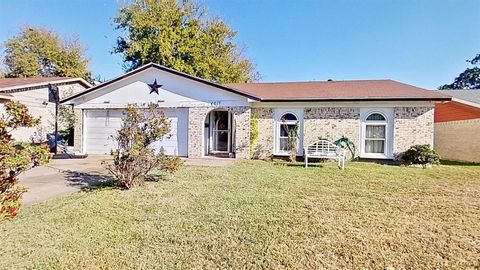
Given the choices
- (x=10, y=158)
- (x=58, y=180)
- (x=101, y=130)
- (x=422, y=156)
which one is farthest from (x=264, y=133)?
(x=10, y=158)

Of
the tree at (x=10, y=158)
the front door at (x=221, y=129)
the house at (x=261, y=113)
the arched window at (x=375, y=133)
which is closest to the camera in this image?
Result: the tree at (x=10, y=158)

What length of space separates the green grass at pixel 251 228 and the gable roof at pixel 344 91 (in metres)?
5.87

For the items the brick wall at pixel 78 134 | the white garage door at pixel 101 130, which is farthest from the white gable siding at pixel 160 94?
the brick wall at pixel 78 134

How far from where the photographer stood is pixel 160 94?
49.0ft

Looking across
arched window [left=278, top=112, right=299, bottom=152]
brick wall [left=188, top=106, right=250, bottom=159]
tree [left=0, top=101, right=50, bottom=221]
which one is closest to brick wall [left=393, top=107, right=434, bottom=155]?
arched window [left=278, top=112, right=299, bottom=152]

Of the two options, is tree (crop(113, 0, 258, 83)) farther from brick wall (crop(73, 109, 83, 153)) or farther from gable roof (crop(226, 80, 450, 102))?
gable roof (crop(226, 80, 450, 102))

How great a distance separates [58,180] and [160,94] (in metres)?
7.29

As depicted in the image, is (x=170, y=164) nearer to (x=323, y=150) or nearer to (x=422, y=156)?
(x=323, y=150)

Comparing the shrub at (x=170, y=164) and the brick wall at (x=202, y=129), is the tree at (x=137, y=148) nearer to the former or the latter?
the shrub at (x=170, y=164)

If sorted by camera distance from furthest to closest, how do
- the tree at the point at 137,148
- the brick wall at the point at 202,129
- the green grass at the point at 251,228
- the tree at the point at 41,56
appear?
the tree at the point at 41,56 → the brick wall at the point at 202,129 → the tree at the point at 137,148 → the green grass at the point at 251,228

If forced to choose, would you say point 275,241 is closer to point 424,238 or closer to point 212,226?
point 212,226

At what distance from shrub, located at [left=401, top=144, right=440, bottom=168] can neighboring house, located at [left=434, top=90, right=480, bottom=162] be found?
3.24m

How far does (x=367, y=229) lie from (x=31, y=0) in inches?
939

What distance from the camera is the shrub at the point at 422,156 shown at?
12062 mm
